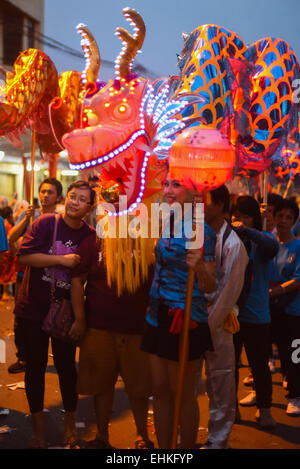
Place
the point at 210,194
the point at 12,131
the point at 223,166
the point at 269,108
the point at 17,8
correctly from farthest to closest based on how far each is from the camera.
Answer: the point at 17,8 → the point at 269,108 → the point at 12,131 → the point at 210,194 → the point at 223,166

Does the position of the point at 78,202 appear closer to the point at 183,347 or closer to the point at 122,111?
the point at 122,111

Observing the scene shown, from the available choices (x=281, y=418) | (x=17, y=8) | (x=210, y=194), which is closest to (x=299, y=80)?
(x=210, y=194)

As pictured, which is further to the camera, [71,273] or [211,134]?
[71,273]

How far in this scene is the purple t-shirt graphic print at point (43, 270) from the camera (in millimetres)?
3297

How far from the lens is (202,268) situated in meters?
2.61

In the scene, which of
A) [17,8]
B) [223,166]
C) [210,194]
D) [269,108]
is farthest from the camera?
[17,8]

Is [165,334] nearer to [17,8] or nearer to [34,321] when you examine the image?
[34,321]

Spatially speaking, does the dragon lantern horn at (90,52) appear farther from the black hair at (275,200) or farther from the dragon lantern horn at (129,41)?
the black hair at (275,200)

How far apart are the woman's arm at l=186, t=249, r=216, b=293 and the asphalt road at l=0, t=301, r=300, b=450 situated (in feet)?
4.75

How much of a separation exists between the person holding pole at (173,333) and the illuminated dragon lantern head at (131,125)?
0.62 metres

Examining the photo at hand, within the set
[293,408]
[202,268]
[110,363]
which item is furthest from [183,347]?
[293,408]

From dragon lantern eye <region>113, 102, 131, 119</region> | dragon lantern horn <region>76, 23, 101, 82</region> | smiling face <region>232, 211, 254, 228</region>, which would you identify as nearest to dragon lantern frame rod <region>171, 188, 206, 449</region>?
dragon lantern eye <region>113, 102, 131, 119</region>

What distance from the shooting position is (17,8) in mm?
18922

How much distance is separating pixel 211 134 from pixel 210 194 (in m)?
0.48
